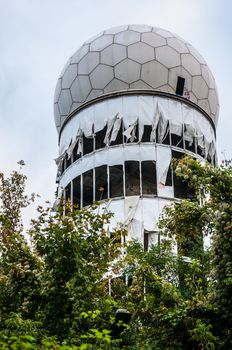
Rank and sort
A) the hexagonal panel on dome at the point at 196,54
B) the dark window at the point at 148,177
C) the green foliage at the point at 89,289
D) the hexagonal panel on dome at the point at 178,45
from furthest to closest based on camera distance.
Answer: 1. the hexagonal panel on dome at the point at 196,54
2. the hexagonal panel on dome at the point at 178,45
3. the dark window at the point at 148,177
4. the green foliage at the point at 89,289

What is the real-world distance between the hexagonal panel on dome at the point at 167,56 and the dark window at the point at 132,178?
4.22 m

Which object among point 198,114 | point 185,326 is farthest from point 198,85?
point 185,326

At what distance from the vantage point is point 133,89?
Result: 27719mm

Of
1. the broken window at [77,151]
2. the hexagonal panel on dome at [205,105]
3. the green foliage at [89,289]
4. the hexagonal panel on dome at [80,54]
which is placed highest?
the hexagonal panel on dome at [80,54]

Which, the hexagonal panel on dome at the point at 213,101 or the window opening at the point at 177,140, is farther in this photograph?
the hexagonal panel on dome at the point at 213,101

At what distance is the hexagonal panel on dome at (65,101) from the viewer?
29.4 m

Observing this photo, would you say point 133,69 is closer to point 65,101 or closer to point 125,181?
point 65,101

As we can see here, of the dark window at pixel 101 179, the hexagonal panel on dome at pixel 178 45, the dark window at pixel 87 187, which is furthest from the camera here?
the hexagonal panel on dome at pixel 178 45

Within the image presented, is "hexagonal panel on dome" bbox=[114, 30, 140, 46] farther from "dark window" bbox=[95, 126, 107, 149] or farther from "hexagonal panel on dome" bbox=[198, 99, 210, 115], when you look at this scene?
"dark window" bbox=[95, 126, 107, 149]

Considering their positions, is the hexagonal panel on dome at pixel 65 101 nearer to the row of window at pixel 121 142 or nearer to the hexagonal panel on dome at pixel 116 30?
the row of window at pixel 121 142

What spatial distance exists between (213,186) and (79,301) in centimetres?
387

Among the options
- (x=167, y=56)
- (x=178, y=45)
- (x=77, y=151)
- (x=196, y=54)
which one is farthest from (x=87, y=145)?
(x=196, y=54)

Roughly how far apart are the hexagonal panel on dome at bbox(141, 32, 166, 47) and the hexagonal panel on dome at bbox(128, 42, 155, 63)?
10.6 inches

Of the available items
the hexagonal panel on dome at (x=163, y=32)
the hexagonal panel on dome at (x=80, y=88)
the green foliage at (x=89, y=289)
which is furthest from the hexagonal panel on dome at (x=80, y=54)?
the green foliage at (x=89, y=289)
